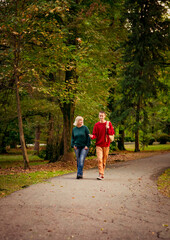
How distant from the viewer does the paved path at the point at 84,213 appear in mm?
3902

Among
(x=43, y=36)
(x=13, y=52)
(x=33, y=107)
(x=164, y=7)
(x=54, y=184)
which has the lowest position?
(x=54, y=184)

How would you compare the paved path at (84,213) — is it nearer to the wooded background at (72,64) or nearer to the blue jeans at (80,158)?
the blue jeans at (80,158)

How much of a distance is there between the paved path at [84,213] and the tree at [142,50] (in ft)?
59.4

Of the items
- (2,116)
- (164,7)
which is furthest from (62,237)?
(164,7)

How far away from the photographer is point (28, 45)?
12953 mm

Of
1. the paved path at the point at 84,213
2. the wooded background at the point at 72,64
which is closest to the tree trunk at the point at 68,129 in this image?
the wooded background at the point at 72,64

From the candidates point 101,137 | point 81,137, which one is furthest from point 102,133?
point 81,137

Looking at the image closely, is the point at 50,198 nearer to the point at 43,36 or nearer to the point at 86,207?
the point at 86,207

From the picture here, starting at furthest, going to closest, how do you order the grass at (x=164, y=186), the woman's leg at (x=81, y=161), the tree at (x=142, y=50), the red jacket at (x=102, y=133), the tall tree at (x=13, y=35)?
the tree at (x=142, y=50)
the tall tree at (x=13, y=35)
the woman's leg at (x=81, y=161)
the red jacket at (x=102, y=133)
the grass at (x=164, y=186)

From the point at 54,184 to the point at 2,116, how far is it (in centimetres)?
1085

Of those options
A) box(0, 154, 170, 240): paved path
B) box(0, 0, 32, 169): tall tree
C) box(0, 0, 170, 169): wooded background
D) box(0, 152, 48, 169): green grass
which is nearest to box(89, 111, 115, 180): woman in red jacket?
box(0, 154, 170, 240): paved path

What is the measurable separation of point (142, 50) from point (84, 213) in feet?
73.6

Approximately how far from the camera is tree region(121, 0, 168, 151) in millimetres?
24812

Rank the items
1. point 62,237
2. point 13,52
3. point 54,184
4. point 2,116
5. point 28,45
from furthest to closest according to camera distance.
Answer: point 2,116 < point 28,45 < point 13,52 < point 54,184 < point 62,237
